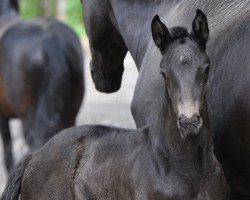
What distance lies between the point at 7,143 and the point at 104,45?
4.01 meters

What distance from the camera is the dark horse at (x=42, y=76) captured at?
748 centimetres

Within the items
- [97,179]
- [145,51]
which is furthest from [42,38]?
[97,179]

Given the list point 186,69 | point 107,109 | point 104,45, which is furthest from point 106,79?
point 107,109

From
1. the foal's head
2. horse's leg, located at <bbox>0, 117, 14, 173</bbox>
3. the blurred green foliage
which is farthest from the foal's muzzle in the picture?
the blurred green foliage

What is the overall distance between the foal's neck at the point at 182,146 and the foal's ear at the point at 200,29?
25cm

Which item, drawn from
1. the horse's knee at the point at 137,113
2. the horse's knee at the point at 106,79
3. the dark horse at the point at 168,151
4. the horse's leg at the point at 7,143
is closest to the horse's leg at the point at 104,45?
the horse's knee at the point at 106,79

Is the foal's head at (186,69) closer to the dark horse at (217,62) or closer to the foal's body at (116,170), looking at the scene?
the dark horse at (217,62)

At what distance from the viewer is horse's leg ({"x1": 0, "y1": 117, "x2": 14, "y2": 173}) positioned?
8648 mm

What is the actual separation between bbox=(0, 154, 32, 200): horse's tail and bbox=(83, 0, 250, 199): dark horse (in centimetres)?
53

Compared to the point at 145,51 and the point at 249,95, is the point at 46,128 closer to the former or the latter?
the point at 145,51

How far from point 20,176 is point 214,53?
107 centimetres

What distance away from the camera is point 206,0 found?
4.03 m

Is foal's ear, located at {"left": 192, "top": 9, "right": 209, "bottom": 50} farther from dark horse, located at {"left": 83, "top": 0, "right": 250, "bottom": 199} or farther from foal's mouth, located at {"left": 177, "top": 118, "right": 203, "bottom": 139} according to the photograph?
foal's mouth, located at {"left": 177, "top": 118, "right": 203, "bottom": 139}

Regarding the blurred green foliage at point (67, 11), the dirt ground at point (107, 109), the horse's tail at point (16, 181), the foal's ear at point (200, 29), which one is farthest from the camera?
the blurred green foliage at point (67, 11)
